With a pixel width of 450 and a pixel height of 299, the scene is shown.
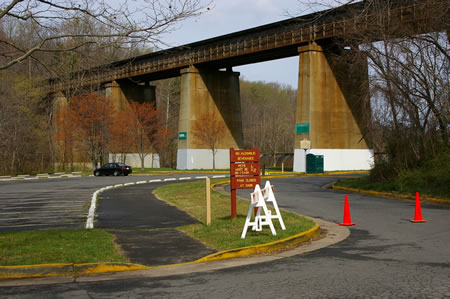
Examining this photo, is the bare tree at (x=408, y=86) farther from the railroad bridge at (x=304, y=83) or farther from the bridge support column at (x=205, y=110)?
the bridge support column at (x=205, y=110)

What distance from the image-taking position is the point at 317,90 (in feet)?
160

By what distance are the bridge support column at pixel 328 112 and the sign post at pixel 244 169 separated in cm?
3481

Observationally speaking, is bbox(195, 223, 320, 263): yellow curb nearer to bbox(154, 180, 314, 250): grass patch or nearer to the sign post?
bbox(154, 180, 314, 250): grass patch

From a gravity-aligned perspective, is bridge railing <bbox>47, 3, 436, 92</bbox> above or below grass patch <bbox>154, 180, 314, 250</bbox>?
above

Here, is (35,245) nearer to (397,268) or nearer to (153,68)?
(397,268)

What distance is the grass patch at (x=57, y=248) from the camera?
948cm

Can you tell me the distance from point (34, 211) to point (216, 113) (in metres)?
44.8

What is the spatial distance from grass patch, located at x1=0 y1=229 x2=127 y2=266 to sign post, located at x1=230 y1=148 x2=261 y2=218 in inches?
139

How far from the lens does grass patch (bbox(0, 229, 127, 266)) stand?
9.48 m

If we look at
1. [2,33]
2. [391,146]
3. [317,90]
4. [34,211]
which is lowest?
[34,211]

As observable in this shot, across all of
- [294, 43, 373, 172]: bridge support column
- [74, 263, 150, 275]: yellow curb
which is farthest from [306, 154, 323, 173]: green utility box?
[74, 263, 150, 275]: yellow curb

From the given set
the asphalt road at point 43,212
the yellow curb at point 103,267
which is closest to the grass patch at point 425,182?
the asphalt road at point 43,212

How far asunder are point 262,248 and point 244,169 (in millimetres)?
3724

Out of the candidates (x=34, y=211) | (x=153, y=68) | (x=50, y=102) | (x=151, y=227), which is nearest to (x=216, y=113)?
(x=153, y=68)
